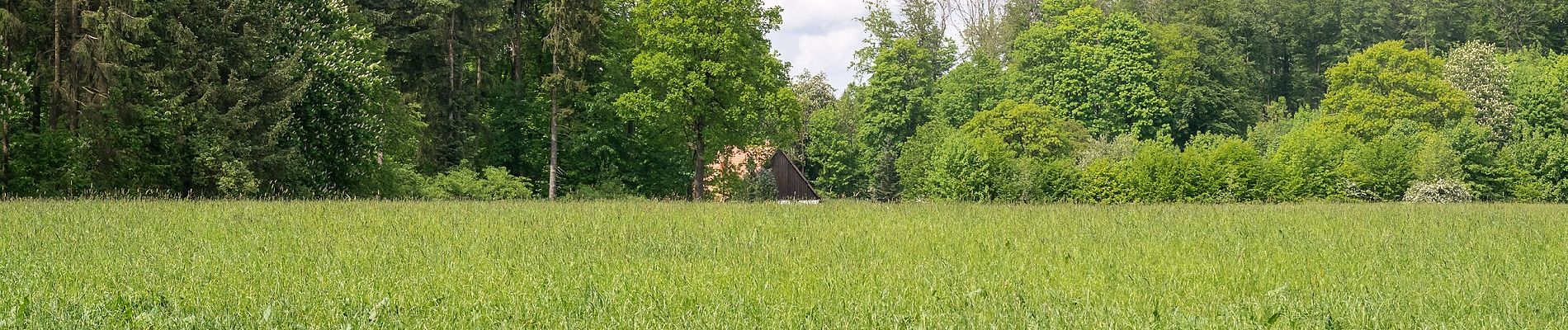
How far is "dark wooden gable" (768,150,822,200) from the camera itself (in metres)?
62.2

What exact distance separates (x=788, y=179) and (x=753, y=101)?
24.2m

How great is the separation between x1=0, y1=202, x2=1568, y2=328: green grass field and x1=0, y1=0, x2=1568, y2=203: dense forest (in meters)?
10.0

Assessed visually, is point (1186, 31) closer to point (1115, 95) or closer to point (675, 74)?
point (1115, 95)

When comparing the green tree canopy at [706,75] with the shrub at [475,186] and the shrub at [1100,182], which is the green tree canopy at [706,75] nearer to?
the shrub at [475,186]

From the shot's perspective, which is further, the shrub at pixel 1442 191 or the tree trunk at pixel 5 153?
the shrub at pixel 1442 191

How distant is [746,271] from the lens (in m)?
9.44

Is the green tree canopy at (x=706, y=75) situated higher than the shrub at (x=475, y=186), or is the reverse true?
the green tree canopy at (x=706, y=75)

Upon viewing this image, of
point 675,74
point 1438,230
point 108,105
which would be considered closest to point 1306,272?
point 1438,230

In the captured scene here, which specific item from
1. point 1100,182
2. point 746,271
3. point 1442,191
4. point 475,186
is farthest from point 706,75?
point 746,271

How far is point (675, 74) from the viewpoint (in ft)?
125

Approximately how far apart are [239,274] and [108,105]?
1865cm

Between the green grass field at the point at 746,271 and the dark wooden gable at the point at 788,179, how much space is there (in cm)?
4519

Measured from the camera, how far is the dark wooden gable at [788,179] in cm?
6219

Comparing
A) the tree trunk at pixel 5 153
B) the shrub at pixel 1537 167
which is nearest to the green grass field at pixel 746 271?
the tree trunk at pixel 5 153
